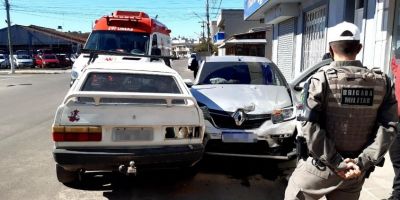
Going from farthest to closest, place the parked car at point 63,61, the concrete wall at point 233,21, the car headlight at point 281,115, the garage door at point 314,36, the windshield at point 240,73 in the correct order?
the concrete wall at point 233,21
the parked car at point 63,61
the garage door at point 314,36
the windshield at point 240,73
the car headlight at point 281,115

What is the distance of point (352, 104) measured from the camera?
2.36 metres

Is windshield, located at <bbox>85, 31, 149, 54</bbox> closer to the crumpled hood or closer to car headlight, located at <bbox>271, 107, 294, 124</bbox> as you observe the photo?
the crumpled hood

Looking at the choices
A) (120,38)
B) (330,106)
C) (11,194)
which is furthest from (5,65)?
(330,106)

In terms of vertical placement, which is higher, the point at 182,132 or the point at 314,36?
the point at 314,36

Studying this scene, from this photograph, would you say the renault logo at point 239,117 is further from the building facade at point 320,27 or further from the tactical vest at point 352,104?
the tactical vest at point 352,104

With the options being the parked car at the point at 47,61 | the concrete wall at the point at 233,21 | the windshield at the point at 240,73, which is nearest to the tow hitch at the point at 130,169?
the windshield at the point at 240,73

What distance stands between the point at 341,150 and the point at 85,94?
2.59 metres

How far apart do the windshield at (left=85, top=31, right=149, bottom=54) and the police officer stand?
10.6m

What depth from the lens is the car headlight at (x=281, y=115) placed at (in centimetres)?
526

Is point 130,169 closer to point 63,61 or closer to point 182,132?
point 182,132

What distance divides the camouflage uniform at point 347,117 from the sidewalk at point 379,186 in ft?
7.62

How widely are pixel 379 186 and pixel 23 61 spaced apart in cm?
4279

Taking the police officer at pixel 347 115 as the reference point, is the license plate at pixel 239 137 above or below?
below

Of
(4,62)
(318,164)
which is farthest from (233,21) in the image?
(318,164)
